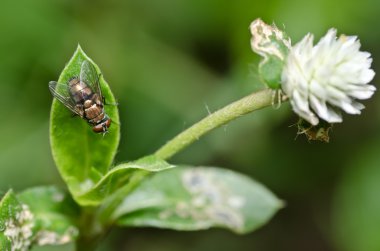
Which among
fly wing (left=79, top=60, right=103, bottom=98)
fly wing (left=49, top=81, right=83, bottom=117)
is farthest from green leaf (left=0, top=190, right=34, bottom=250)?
fly wing (left=79, top=60, right=103, bottom=98)

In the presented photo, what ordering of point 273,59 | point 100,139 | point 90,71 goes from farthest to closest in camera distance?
point 100,139
point 90,71
point 273,59

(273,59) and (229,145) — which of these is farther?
(229,145)

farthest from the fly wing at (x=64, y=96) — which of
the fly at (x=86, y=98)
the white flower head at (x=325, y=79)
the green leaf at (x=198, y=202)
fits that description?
the white flower head at (x=325, y=79)

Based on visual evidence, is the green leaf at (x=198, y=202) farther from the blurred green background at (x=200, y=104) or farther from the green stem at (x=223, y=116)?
the blurred green background at (x=200, y=104)

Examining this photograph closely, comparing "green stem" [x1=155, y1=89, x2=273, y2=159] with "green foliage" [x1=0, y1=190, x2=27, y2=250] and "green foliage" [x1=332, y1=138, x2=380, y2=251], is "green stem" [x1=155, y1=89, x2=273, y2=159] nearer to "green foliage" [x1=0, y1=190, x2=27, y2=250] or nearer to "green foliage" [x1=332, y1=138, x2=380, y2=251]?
"green foliage" [x1=0, y1=190, x2=27, y2=250]

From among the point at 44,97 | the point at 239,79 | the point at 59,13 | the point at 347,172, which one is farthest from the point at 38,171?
the point at 347,172

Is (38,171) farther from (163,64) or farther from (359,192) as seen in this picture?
(359,192)

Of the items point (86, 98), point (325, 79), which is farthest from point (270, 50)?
point (86, 98)
